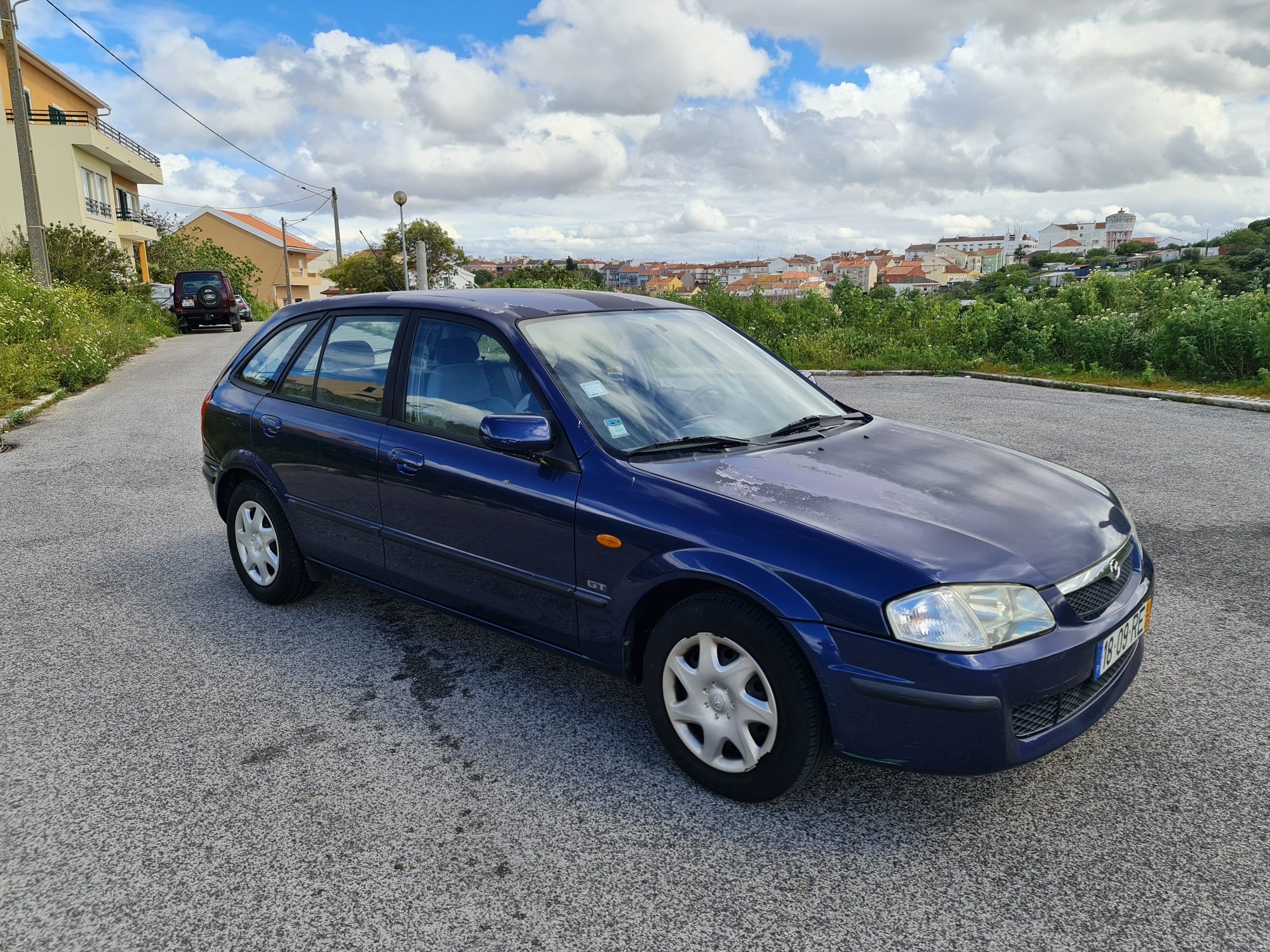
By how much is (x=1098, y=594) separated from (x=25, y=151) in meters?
21.3

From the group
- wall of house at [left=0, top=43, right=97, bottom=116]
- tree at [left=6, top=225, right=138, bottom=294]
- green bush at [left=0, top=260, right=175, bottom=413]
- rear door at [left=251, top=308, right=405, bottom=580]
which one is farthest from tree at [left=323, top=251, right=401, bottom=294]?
rear door at [left=251, top=308, right=405, bottom=580]

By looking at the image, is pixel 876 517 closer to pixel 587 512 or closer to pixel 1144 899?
pixel 587 512

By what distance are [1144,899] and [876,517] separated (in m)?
1.26

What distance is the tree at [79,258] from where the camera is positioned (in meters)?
24.5

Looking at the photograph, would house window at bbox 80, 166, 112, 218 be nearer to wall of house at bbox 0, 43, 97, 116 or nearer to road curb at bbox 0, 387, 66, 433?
wall of house at bbox 0, 43, 97, 116

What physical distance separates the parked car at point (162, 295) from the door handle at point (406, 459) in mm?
30130

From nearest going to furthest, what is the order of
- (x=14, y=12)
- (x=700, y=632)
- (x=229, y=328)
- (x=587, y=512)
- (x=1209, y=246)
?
1. (x=700, y=632)
2. (x=587, y=512)
3. (x=14, y=12)
4. (x=1209, y=246)
5. (x=229, y=328)

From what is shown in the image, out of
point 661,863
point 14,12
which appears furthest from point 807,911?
point 14,12

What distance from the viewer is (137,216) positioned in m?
44.6

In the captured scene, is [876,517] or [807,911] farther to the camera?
[876,517]

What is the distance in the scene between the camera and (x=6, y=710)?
3771mm

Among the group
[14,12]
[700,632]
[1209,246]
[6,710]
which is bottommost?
[6,710]

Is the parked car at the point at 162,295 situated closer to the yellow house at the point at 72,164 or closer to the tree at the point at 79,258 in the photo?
the yellow house at the point at 72,164

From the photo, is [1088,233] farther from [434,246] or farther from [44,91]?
[44,91]
